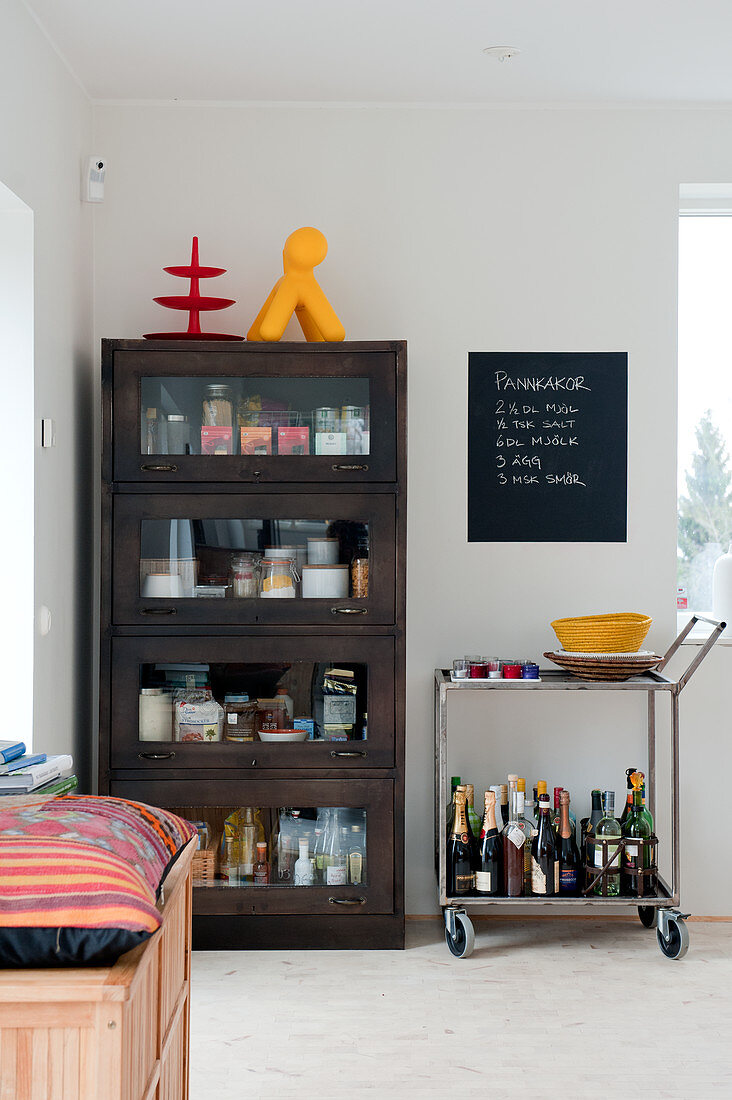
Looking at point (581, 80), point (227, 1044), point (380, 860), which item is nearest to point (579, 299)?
point (581, 80)

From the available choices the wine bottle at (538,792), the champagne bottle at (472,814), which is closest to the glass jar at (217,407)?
the champagne bottle at (472,814)

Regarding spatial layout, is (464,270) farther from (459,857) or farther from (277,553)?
(459,857)

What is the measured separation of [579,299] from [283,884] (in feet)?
6.81

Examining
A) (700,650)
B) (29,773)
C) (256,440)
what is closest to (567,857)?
(700,650)

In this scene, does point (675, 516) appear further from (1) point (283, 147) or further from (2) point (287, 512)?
(1) point (283, 147)

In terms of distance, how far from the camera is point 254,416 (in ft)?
10.3

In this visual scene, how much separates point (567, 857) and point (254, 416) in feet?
5.28

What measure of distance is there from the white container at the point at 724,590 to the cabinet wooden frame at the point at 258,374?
118cm

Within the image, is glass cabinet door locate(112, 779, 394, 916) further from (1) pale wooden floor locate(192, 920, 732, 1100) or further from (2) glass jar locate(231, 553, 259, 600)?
(2) glass jar locate(231, 553, 259, 600)

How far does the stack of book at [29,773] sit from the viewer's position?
5.89 ft

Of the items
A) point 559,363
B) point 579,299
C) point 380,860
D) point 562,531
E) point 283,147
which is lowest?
point 380,860

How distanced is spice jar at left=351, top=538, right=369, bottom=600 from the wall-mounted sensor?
137cm

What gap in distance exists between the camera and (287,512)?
313cm

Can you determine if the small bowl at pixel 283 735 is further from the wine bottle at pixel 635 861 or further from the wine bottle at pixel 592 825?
the wine bottle at pixel 635 861
